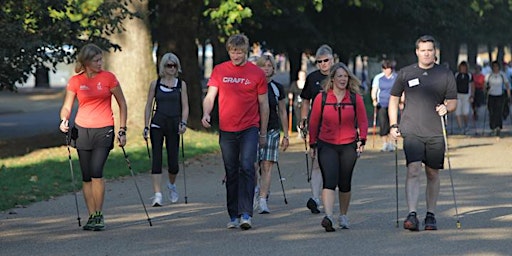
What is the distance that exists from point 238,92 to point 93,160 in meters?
1.54

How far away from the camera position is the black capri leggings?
11.3 meters

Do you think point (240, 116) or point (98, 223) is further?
point (98, 223)

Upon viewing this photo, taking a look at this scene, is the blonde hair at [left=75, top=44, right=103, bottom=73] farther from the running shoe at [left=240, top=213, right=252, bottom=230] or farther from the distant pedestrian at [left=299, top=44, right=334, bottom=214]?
the distant pedestrian at [left=299, top=44, right=334, bottom=214]

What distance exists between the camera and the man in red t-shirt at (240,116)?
37.1 feet

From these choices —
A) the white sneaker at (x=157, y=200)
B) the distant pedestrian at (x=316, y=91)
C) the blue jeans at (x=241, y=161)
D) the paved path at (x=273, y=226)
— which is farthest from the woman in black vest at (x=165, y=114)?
the blue jeans at (x=241, y=161)

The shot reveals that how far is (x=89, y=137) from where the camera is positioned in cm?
1146

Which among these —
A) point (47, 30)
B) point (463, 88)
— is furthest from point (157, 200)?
point (463, 88)

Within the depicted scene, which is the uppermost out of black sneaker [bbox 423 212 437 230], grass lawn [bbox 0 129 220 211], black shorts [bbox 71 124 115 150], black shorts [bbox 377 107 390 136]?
black shorts [bbox 71 124 115 150]

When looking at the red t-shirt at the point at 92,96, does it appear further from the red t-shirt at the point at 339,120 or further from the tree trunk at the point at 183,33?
the tree trunk at the point at 183,33

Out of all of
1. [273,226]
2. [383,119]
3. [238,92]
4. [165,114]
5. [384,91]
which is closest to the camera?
[238,92]

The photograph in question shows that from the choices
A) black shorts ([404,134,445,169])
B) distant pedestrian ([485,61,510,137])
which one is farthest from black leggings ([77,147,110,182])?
distant pedestrian ([485,61,510,137])

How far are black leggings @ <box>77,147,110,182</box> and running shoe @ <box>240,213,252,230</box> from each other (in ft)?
4.68

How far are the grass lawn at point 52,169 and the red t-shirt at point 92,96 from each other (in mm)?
2662

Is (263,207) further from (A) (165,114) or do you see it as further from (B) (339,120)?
(B) (339,120)
